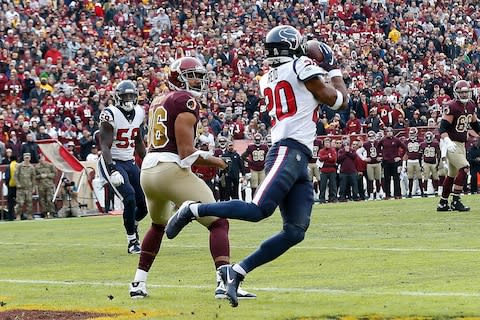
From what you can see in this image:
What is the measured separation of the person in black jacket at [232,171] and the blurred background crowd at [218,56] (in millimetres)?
1110

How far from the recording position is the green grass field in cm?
838

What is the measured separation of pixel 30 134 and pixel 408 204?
8783mm

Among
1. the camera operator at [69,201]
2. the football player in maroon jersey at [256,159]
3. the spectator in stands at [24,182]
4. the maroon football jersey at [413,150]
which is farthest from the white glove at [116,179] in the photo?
the maroon football jersey at [413,150]

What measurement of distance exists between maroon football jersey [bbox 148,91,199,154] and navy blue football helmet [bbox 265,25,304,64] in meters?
0.80

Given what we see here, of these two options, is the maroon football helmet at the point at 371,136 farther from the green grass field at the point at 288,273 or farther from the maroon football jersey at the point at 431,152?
the green grass field at the point at 288,273

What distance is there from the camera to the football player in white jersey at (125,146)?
542 inches

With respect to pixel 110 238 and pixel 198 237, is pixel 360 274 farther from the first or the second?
pixel 110 238

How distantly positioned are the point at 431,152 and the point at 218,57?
8.04 m

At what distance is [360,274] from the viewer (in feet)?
34.5

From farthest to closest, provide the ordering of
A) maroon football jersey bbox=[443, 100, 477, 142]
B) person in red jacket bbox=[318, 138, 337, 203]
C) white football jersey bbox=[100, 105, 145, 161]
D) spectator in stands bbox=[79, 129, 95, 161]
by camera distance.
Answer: person in red jacket bbox=[318, 138, 337, 203] → spectator in stands bbox=[79, 129, 95, 161] → maroon football jersey bbox=[443, 100, 477, 142] → white football jersey bbox=[100, 105, 145, 161]

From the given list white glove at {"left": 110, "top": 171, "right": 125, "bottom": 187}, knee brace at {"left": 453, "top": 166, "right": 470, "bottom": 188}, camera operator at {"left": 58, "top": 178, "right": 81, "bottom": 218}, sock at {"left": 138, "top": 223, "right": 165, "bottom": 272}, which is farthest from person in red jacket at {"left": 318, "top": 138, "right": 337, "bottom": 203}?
sock at {"left": 138, "top": 223, "right": 165, "bottom": 272}

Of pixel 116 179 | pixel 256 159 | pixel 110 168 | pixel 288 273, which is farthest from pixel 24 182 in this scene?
pixel 288 273

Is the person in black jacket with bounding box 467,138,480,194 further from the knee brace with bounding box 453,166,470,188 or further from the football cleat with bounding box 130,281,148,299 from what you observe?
the football cleat with bounding box 130,281,148,299

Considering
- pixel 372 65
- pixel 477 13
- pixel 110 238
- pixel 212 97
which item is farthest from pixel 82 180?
pixel 477 13
